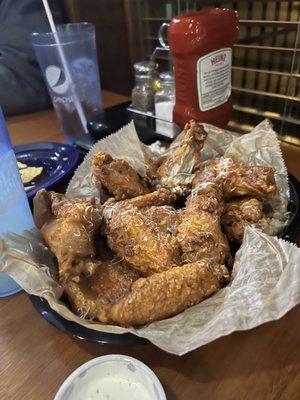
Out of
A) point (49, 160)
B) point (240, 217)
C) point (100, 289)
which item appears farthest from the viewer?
point (49, 160)

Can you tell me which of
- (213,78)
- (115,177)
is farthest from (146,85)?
(115,177)

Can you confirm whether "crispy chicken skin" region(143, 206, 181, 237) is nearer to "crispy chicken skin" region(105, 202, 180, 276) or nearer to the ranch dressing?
"crispy chicken skin" region(105, 202, 180, 276)

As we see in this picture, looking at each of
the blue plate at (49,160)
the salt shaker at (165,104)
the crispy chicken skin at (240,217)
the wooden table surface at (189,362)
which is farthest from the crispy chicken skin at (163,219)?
the salt shaker at (165,104)

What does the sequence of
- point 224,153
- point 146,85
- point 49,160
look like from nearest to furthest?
1. point 224,153
2. point 49,160
3. point 146,85

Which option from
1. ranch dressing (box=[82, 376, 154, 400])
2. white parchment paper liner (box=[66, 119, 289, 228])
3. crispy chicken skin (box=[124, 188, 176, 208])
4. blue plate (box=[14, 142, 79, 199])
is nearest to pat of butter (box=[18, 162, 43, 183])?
blue plate (box=[14, 142, 79, 199])

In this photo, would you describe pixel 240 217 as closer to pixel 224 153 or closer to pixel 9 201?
pixel 224 153
